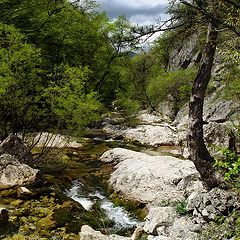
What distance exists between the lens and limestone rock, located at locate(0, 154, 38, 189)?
14029 mm

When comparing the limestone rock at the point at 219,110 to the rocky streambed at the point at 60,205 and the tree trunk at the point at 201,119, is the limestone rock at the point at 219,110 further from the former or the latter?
the tree trunk at the point at 201,119

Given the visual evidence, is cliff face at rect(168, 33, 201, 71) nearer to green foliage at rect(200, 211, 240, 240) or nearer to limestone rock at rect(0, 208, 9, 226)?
limestone rock at rect(0, 208, 9, 226)

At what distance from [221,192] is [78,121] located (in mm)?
10032

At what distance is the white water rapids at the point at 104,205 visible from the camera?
12.0 metres

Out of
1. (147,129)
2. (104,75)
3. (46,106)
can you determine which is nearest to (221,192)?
(46,106)

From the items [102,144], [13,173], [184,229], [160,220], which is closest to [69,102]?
[13,173]

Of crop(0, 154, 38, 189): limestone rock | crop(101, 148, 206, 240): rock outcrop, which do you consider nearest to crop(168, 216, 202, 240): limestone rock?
crop(101, 148, 206, 240): rock outcrop

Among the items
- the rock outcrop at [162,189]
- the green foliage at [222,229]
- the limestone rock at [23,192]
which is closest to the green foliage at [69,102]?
the rock outcrop at [162,189]

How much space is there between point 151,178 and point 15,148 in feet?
21.3

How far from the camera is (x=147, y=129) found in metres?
31.7

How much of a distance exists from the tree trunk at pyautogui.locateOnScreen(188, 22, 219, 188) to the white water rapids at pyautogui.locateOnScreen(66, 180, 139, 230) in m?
3.61

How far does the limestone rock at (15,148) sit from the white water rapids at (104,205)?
2622 mm

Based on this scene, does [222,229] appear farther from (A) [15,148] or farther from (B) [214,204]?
(A) [15,148]

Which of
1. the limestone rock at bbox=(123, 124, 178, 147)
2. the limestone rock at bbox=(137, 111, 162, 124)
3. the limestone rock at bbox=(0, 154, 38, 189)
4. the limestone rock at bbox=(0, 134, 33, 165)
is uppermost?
the limestone rock at bbox=(137, 111, 162, 124)
